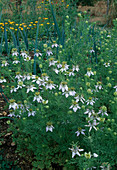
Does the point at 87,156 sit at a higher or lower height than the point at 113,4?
lower

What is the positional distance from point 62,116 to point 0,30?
423 cm

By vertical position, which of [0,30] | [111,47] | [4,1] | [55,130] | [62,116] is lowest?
[55,130]

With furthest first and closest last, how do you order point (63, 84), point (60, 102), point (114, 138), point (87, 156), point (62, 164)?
point (62, 164)
point (60, 102)
point (63, 84)
point (114, 138)
point (87, 156)

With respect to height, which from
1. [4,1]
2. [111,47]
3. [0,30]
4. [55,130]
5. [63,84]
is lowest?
[55,130]

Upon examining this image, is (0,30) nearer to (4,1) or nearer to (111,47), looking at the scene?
(4,1)

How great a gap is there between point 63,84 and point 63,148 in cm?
72

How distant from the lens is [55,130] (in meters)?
2.17

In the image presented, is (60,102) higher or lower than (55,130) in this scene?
higher

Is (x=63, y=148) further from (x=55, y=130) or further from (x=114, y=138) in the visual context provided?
(x=114, y=138)

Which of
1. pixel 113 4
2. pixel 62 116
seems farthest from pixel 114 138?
pixel 113 4

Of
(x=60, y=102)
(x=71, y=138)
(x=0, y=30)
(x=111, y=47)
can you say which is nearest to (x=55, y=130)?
(x=71, y=138)

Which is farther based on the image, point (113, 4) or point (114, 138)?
point (113, 4)

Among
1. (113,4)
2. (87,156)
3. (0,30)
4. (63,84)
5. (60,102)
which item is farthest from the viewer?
(113,4)

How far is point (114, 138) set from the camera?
5.78ft
